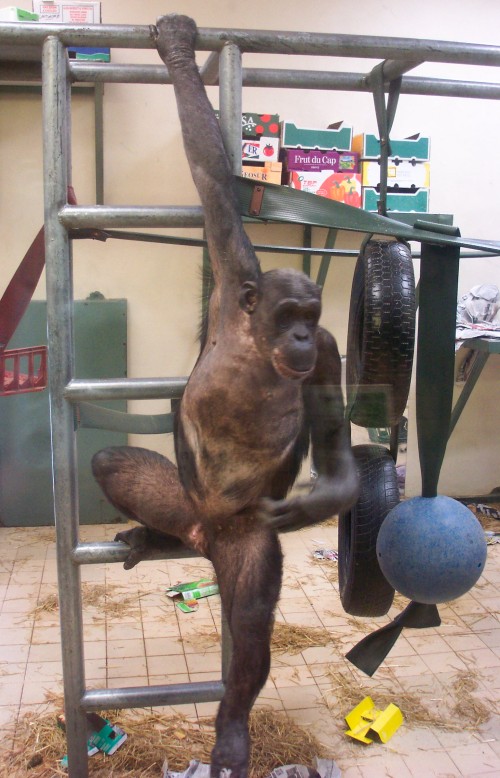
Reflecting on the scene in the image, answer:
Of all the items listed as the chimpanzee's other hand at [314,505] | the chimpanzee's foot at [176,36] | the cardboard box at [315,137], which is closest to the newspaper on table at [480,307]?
the cardboard box at [315,137]

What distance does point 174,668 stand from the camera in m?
2.96

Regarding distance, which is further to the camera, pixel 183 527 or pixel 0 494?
pixel 0 494

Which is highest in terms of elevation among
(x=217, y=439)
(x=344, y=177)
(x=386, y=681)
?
(x=344, y=177)

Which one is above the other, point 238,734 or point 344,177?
point 344,177

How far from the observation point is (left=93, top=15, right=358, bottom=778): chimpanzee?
5.77 ft

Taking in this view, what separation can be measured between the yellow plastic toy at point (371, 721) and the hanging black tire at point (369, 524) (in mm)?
600

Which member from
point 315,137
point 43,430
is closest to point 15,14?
point 315,137

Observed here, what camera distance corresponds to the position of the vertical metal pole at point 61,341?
1814mm

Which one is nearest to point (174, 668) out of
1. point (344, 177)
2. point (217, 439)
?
point (217, 439)

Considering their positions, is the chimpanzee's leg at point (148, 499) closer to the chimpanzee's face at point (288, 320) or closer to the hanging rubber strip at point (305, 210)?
the chimpanzee's face at point (288, 320)

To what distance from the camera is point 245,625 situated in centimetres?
177

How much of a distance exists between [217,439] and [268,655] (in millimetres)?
511

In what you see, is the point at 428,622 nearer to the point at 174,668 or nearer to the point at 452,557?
the point at 452,557

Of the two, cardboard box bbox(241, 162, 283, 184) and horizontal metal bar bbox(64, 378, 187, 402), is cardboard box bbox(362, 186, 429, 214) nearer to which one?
cardboard box bbox(241, 162, 283, 184)
